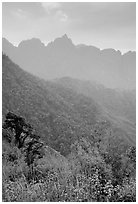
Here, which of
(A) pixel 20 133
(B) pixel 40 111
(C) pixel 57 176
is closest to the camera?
(C) pixel 57 176

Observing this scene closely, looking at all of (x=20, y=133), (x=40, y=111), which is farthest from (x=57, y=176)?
(x=40, y=111)

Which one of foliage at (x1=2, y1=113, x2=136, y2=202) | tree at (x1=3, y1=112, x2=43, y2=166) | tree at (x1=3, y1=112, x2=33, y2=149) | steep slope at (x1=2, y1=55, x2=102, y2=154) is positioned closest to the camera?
foliage at (x1=2, y1=113, x2=136, y2=202)

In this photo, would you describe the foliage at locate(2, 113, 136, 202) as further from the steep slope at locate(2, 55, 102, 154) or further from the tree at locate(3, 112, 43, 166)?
the steep slope at locate(2, 55, 102, 154)

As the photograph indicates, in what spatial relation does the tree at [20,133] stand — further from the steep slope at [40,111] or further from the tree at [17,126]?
the steep slope at [40,111]

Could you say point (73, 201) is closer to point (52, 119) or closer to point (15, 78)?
point (52, 119)

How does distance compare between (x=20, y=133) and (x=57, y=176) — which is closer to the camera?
(x=57, y=176)

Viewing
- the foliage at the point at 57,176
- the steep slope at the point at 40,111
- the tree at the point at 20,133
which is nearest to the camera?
the foliage at the point at 57,176

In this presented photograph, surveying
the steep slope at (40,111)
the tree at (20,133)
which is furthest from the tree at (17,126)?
the steep slope at (40,111)

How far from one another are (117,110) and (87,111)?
2382 inches

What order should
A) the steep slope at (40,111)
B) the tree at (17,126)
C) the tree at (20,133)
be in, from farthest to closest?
the steep slope at (40,111) → the tree at (17,126) → the tree at (20,133)

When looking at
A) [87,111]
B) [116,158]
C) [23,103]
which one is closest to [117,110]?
[87,111]

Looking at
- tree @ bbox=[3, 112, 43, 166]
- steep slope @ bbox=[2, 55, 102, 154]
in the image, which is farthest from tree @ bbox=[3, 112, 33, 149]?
steep slope @ bbox=[2, 55, 102, 154]

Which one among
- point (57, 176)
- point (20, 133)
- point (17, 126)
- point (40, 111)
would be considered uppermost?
point (40, 111)

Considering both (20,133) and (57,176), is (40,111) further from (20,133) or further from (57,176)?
(57,176)
